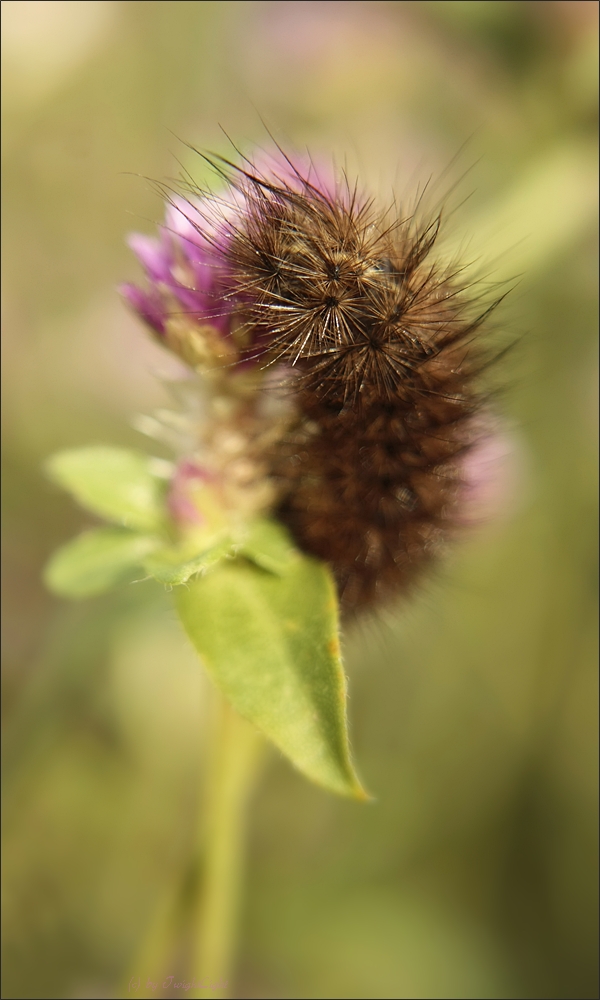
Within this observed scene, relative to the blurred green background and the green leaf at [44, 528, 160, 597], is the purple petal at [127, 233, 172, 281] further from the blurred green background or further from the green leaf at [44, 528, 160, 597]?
the blurred green background

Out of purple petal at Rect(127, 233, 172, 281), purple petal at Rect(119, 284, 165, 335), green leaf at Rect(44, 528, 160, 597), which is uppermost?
purple petal at Rect(127, 233, 172, 281)

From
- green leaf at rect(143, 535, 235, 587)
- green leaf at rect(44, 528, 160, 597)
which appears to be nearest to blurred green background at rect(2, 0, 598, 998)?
green leaf at rect(44, 528, 160, 597)

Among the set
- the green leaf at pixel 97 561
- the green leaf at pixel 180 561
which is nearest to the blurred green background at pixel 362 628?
the green leaf at pixel 97 561

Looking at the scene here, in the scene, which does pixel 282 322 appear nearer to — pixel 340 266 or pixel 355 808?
pixel 340 266

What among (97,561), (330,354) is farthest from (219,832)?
(330,354)

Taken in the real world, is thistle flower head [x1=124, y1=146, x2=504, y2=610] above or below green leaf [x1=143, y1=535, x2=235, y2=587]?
above
